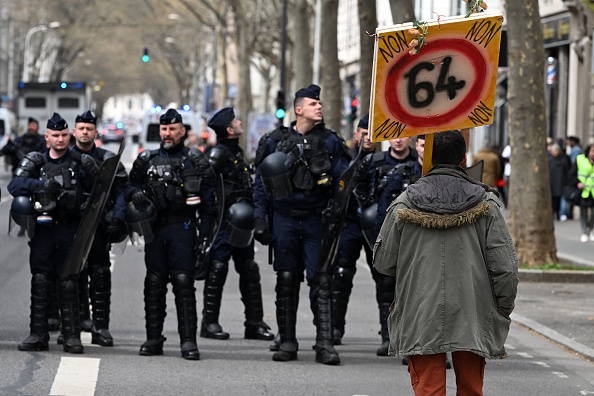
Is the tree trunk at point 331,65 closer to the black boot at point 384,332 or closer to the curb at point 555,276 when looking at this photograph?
the curb at point 555,276

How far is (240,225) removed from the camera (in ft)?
33.4

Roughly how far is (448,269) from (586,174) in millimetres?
16319

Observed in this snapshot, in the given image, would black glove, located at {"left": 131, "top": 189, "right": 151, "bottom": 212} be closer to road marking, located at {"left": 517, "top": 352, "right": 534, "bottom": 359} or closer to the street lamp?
road marking, located at {"left": 517, "top": 352, "right": 534, "bottom": 359}

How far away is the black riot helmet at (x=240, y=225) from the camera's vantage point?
10.2 m

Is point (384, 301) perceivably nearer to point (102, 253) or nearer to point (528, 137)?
point (102, 253)

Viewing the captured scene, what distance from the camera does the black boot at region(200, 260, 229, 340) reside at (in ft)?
36.0

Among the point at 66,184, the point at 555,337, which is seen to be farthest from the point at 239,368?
the point at 555,337

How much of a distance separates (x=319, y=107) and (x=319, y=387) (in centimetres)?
204

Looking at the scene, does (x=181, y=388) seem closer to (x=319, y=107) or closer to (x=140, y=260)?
(x=319, y=107)

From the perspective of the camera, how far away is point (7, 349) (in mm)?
9930

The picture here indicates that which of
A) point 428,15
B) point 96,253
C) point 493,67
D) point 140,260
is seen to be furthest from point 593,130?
point 493,67

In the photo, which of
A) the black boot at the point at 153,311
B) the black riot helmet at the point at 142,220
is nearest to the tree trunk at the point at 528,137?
the black boot at the point at 153,311

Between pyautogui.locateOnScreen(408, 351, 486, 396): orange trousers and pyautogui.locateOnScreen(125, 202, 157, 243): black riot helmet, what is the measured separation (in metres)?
3.81

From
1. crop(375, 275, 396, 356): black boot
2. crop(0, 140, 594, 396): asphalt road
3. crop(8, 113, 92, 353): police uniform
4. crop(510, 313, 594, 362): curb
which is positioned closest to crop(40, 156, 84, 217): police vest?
crop(8, 113, 92, 353): police uniform
